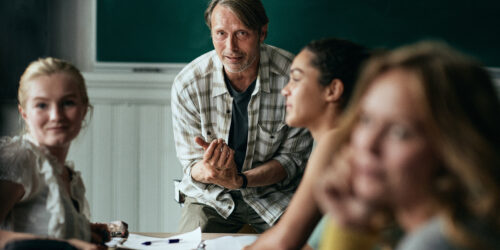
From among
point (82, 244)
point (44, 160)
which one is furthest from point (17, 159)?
point (82, 244)

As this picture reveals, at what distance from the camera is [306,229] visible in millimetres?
653

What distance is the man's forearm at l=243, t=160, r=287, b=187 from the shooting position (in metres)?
1.02

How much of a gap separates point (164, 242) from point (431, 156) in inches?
20.7

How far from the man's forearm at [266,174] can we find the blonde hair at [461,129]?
0.67 metres

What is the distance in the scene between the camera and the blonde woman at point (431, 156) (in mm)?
342

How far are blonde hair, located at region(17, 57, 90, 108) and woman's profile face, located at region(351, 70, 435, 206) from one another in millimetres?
384

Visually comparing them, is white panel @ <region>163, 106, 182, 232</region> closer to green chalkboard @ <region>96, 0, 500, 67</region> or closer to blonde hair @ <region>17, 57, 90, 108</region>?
green chalkboard @ <region>96, 0, 500, 67</region>

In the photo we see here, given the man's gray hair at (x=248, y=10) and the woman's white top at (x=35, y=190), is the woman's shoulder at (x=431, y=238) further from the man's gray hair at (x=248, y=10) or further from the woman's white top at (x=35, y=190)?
the man's gray hair at (x=248, y=10)

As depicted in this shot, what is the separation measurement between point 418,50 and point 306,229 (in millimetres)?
336

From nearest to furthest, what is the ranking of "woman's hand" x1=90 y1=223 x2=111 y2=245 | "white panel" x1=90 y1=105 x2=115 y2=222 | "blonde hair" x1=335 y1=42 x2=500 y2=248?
"blonde hair" x1=335 y1=42 x2=500 y2=248 → "woman's hand" x1=90 y1=223 x2=111 y2=245 → "white panel" x1=90 y1=105 x2=115 y2=222

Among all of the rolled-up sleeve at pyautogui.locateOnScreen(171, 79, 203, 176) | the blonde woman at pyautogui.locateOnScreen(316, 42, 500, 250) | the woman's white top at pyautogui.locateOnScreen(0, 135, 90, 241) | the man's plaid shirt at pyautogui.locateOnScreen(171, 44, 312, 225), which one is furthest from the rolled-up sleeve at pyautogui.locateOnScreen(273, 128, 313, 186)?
the blonde woman at pyautogui.locateOnScreen(316, 42, 500, 250)

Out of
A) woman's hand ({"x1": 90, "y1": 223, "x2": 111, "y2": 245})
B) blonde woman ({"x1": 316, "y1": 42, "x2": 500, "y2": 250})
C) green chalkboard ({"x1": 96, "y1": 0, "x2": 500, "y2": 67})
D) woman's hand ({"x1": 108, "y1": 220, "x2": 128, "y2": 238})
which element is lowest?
woman's hand ({"x1": 108, "y1": 220, "x2": 128, "y2": 238})

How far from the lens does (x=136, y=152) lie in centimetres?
115

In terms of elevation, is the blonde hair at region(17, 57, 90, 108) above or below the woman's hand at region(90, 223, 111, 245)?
above
